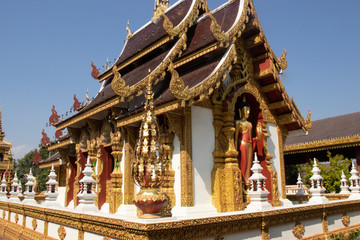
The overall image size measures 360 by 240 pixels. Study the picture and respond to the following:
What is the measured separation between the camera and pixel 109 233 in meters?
5.13

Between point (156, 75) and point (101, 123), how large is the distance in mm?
2963

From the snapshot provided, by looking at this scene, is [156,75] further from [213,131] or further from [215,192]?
[215,192]

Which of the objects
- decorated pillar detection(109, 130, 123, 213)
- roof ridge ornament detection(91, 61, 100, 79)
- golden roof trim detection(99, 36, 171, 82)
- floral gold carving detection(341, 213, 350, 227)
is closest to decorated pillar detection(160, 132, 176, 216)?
decorated pillar detection(109, 130, 123, 213)

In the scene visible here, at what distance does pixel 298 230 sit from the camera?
271 inches

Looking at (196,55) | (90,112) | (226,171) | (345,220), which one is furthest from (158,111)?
(345,220)

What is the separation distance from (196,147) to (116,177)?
98.8 inches

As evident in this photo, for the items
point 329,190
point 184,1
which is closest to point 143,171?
point 184,1

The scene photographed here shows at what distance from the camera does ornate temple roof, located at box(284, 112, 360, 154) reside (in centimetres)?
2027

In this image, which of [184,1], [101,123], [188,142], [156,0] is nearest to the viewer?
[188,142]

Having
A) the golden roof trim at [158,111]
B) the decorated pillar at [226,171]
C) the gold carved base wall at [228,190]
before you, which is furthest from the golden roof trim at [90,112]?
the gold carved base wall at [228,190]

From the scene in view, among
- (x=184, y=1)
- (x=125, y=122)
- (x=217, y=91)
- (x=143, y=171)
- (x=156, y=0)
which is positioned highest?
(x=156, y=0)

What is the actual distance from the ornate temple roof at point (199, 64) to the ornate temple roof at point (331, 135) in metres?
11.4

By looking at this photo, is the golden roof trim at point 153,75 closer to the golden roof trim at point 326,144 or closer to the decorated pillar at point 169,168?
the decorated pillar at point 169,168

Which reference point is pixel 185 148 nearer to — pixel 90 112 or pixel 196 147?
pixel 196 147
